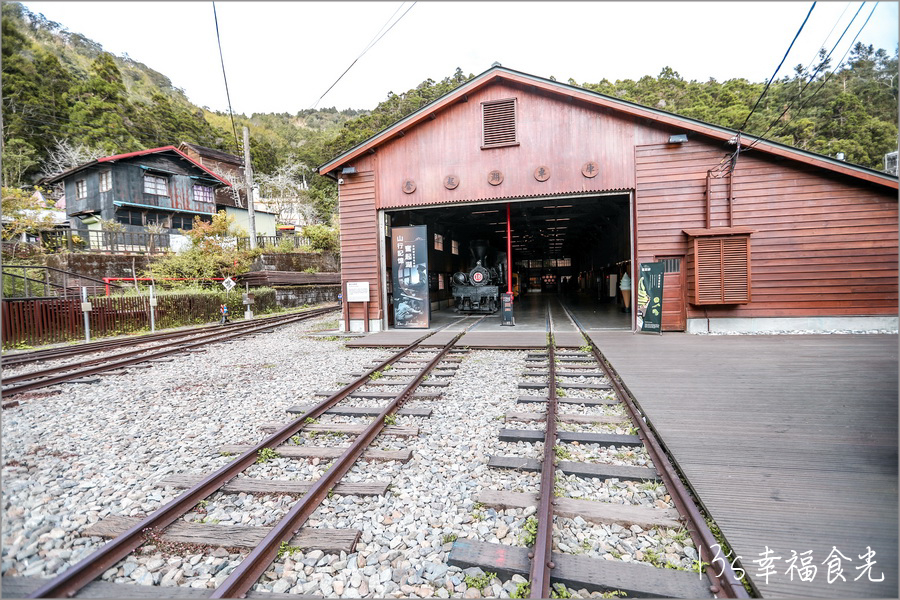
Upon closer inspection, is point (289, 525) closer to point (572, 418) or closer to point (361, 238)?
point (572, 418)

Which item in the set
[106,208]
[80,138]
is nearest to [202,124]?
[80,138]

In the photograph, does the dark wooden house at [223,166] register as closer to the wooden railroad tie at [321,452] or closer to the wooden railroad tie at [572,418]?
the wooden railroad tie at [321,452]

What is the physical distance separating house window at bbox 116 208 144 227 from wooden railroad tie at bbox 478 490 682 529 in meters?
32.0

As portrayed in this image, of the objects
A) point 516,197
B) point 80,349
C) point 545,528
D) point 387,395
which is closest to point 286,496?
point 545,528

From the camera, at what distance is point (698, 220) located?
9781 millimetres

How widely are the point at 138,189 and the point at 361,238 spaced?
23.8 m

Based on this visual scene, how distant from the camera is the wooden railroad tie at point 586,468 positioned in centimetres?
323

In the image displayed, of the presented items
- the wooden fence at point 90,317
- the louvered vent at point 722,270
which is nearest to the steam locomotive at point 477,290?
the louvered vent at point 722,270

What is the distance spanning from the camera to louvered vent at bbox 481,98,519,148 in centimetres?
1062

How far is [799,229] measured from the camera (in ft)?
30.7

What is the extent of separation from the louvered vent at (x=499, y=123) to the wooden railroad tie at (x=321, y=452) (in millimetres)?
9063

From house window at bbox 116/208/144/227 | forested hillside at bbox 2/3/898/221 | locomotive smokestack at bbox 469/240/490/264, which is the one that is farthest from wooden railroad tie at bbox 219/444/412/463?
house window at bbox 116/208/144/227

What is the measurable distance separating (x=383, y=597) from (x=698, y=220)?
1052 centimetres

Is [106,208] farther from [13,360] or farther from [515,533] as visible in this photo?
[515,533]
